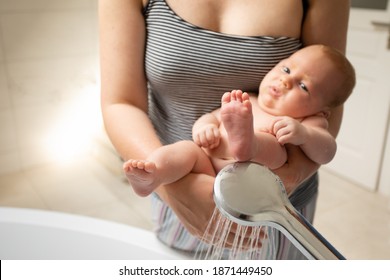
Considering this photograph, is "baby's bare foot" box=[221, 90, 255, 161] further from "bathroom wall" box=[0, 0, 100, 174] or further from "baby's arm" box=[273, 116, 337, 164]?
"bathroom wall" box=[0, 0, 100, 174]

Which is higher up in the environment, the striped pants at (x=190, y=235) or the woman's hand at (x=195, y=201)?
the woman's hand at (x=195, y=201)

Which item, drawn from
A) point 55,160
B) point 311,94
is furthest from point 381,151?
point 55,160

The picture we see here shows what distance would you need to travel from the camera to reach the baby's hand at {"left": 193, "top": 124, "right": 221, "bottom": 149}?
0.61 meters

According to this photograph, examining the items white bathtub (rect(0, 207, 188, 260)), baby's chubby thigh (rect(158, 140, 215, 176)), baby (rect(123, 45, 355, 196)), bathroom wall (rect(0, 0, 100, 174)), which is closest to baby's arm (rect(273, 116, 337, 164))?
baby (rect(123, 45, 355, 196))

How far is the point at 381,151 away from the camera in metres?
1.99

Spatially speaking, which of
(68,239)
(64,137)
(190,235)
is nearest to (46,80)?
(64,137)

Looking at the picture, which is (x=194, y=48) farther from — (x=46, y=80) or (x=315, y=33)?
(x=46, y=80)

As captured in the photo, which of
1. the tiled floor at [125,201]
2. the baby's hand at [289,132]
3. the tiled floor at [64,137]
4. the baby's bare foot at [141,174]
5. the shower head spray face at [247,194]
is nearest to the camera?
the shower head spray face at [247,194]

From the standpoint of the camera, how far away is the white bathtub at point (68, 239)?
82 cm

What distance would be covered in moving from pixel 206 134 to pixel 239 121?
0.35ft

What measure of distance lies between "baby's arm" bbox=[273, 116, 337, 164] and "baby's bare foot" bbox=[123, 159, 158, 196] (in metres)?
0.21

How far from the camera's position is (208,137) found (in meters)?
0.61

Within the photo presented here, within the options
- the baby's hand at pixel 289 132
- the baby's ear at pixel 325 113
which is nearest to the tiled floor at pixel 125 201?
the baby's ear at pixel 325 113

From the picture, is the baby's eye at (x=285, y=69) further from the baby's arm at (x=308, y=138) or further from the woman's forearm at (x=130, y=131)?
the woman's forearm at (x=130, y=131)
